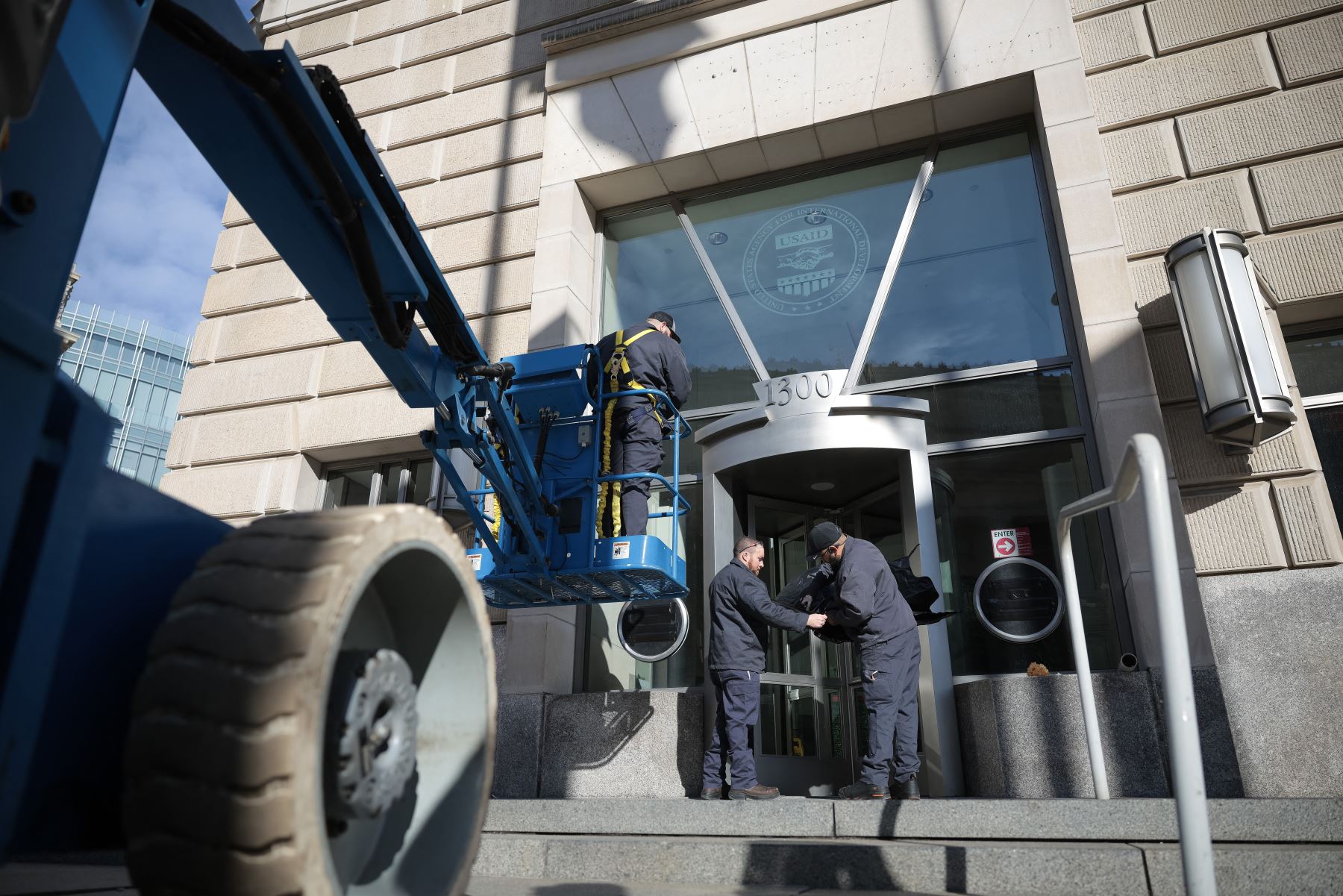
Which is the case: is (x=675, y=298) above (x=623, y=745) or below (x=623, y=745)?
above

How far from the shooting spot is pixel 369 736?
1.83m

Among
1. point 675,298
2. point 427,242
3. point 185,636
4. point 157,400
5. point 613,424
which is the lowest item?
point 185,636

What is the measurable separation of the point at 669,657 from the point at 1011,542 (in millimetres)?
2829

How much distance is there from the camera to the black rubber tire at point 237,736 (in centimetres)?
147

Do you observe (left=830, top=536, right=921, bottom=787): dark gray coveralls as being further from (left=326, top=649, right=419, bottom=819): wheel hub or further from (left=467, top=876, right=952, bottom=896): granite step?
(left=326, top=649, right=419, bottom=819): wheel hub

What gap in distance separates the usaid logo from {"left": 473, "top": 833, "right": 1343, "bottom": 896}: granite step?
4995 millimetres

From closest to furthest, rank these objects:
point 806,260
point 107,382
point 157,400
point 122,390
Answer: point 806,260, point 107,382, point 122,390, point 157,400

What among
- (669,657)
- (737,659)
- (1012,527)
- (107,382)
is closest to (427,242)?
(669,657)

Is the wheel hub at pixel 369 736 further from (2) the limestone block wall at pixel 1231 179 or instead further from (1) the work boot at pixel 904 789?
(2) the limestone block wall at pixel 1231 179

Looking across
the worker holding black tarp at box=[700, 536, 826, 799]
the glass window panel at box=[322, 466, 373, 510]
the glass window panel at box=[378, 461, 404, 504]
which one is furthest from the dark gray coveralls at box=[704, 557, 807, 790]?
the glass window panel at box=[322, 466, 373, 510]

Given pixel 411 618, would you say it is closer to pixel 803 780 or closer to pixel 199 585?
pixel 199 585

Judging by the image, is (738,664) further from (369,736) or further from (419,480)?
(369,736)

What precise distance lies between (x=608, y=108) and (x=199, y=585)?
323 inches

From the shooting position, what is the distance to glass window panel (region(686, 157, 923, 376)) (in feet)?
26.1
